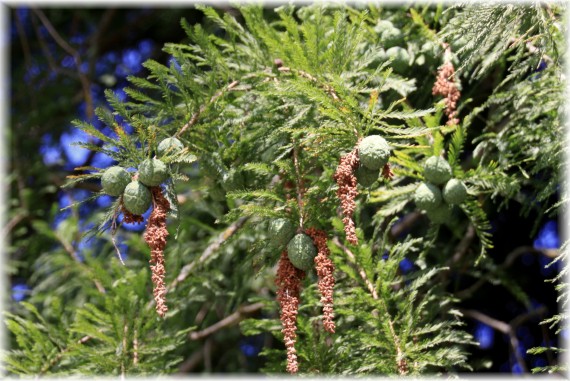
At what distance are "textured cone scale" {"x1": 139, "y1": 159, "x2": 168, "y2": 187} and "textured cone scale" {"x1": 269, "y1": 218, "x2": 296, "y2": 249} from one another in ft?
0.76

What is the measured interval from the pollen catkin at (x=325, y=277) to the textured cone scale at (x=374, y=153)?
0.17m

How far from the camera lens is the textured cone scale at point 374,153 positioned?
1.37 meters

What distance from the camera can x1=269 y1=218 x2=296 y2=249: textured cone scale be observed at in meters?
1.48

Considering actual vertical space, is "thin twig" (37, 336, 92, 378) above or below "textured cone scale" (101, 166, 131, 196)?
below

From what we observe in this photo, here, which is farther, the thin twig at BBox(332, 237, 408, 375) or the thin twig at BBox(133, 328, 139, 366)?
the thin twig at BBox(133, 328, 139, 366)

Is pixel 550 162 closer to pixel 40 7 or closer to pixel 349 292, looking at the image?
pixel 349 292

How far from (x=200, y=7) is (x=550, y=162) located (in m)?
0.84

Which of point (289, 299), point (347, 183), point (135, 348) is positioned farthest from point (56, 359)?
point (347, 183)

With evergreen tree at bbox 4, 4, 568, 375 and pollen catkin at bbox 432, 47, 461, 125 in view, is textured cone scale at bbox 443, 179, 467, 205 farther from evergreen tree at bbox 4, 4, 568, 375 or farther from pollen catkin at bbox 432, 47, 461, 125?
pollen catkin at bbox 432, 47, 461, 125

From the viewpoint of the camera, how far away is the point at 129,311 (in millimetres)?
1955

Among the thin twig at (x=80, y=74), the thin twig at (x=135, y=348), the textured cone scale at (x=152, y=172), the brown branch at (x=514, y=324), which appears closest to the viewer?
the textured cone scale at (x=152, y=172)

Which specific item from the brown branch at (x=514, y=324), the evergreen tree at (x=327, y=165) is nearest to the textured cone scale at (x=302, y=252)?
the evergreen tree at (x=327, y=165)

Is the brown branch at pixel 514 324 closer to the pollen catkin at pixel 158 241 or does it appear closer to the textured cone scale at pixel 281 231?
the textured cone scale at pixel 281 231

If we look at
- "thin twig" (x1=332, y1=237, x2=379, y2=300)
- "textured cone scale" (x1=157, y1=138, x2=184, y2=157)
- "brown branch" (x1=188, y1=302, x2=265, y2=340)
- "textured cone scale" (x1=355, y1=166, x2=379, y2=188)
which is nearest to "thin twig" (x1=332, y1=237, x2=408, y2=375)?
"thin twig" (x1=332, y1=237, x2=379, y2=300)
